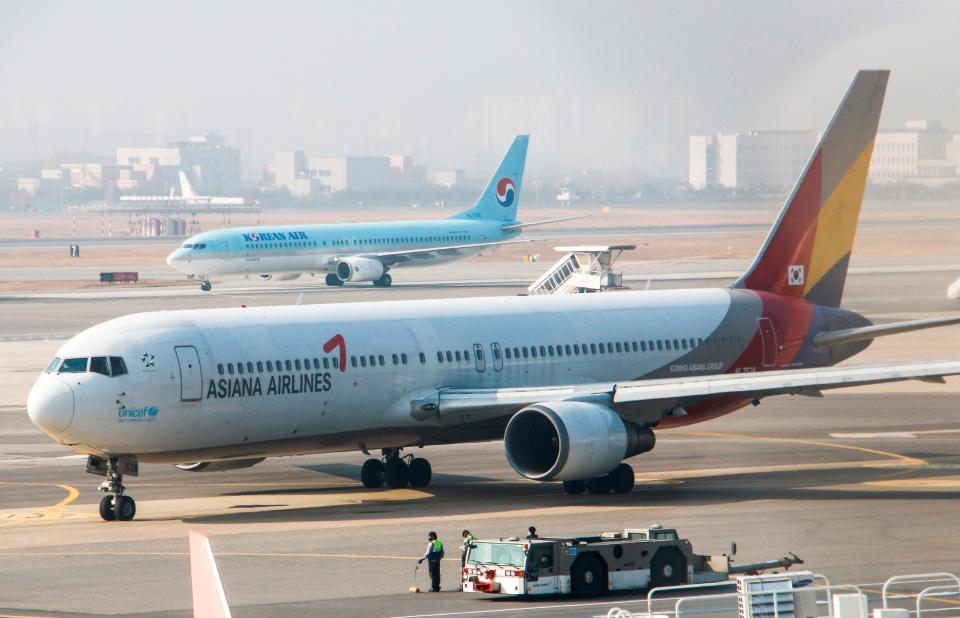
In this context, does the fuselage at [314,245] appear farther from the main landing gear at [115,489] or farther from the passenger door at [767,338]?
the main landing gear at [115,489]

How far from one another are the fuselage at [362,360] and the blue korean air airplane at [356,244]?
67.8 m

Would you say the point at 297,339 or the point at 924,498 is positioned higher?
the point at 297,339

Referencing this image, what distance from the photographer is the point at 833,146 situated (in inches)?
1672

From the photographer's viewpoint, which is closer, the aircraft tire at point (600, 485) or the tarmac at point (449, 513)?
the tarmac at point (449, 513)

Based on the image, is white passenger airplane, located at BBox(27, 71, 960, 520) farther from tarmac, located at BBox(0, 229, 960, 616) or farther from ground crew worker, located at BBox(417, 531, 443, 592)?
ground crew worker, located at BBox(417, 531, 443, 592)

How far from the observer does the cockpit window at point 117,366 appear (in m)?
37.0

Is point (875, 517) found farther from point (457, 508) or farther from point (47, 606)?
point (47, 606)

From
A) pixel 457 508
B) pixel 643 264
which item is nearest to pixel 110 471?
pixel 457 508

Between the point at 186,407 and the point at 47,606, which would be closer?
the point at 47,606

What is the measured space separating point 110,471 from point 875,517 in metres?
17.6

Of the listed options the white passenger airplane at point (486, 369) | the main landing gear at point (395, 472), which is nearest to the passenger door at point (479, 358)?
the white passenger airplane at point (486, 369)

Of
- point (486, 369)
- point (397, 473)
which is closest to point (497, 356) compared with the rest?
point (486, 369)

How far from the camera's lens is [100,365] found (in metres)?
37.0

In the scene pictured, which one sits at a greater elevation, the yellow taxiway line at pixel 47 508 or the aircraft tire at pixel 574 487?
the aircraft tire at pixel 574 487
